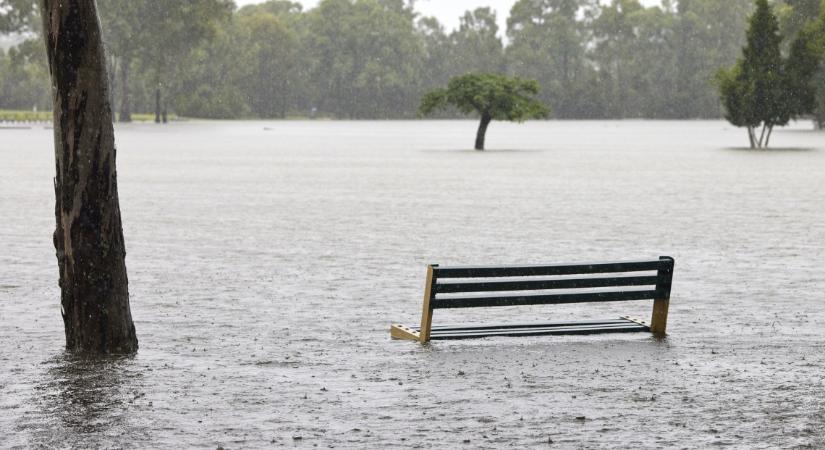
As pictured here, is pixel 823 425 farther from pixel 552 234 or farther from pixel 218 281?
pixel 552 234

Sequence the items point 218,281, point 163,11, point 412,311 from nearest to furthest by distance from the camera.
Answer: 1. point 412,311
2. point 218,281
3. point 163,11

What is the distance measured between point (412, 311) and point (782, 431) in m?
5.47

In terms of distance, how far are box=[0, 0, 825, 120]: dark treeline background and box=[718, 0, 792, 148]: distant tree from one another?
324 feet

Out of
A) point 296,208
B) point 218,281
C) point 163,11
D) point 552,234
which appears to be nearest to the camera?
point 218,281

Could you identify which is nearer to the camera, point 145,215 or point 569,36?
point 145,215

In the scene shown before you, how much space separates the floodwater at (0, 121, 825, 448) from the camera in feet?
26.7

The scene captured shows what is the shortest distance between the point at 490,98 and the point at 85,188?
4735 centimetres

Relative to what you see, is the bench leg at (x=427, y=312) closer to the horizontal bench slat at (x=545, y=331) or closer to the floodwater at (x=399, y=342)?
the horizontal bench slat at (x=545, y=331)

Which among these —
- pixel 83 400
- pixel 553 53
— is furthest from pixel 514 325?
pixel 553 53

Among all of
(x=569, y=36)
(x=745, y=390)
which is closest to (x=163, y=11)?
(x=569, y=36)

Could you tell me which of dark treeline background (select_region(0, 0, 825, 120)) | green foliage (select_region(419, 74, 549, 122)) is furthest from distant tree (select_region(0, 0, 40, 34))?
green foliage (select_region(419, 74, 549, 122))

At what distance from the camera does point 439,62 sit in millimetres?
193625

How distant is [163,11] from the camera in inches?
4783

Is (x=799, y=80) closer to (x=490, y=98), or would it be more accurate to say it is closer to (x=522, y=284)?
(x=490, y=98)
